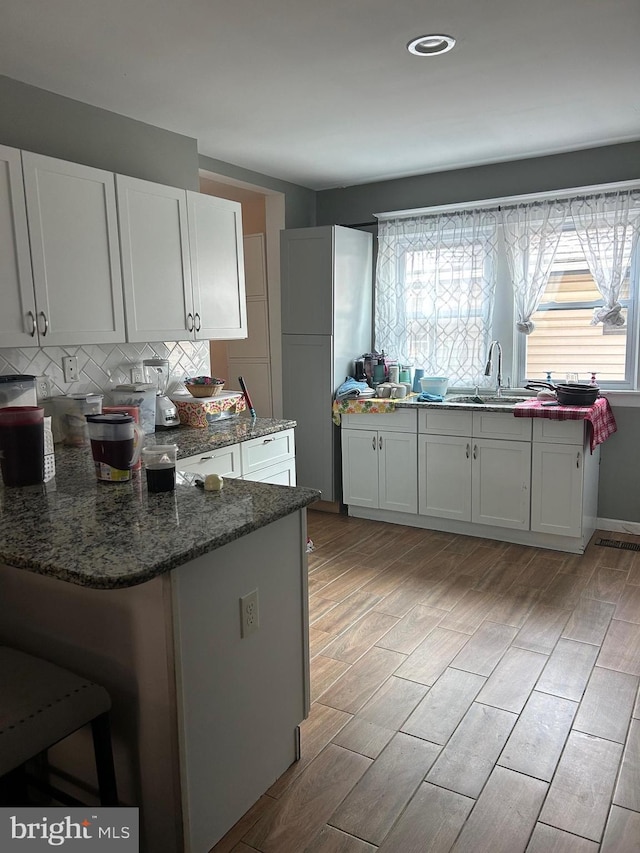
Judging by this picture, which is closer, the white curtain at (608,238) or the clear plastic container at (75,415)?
the clear plastic container at (75,415)

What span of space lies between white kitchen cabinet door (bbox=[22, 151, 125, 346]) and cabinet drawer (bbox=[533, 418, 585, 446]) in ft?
8.19

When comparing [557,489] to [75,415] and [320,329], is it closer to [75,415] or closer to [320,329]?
[320,329]

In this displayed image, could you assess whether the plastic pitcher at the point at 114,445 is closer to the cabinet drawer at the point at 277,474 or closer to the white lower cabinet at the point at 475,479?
the cabinet drawer at the point at 277,474

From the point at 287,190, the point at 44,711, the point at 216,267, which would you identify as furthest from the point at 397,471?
the point at 44,711

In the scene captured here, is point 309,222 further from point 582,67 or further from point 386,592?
point 386,592

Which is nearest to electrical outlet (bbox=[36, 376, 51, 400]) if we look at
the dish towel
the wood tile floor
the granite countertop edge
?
the wood tile floor

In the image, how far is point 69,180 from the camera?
2857 millimetres

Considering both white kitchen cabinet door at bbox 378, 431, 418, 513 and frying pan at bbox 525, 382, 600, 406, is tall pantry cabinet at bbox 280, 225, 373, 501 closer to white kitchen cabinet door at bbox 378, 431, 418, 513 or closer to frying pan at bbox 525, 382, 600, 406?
white kitchen cabinet door at bbox 378, 431, 418, 513

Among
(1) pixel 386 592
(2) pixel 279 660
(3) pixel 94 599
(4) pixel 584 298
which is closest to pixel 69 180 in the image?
(3) pixel 94 599

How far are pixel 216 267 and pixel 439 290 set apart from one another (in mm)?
1875

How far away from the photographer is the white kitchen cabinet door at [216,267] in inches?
139

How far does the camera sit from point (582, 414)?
12.5 ft

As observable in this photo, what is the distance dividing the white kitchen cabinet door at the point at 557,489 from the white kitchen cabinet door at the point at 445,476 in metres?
0.45

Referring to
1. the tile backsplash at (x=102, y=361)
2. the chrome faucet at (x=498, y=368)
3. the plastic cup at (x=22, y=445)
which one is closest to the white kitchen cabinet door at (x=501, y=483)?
the chrome faucet at (x=498, y=368)
